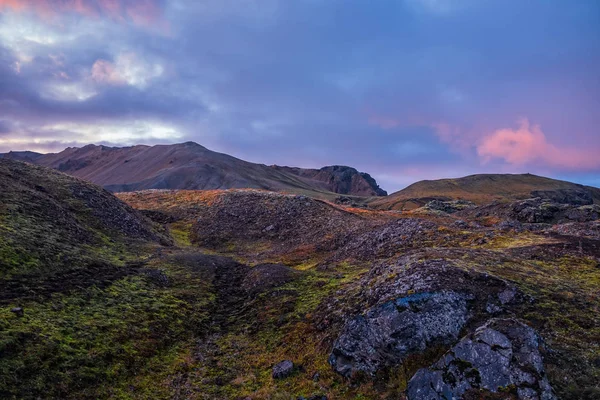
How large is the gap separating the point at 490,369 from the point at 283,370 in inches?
363

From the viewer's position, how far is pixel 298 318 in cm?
2177

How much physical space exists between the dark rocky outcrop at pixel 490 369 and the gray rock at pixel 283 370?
615 centimetres

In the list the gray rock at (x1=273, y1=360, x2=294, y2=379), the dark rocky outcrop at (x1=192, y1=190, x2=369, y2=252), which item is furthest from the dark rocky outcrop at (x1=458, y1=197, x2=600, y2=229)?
the gray rock at (x1=273, y1=360, x2=294, y2=379)

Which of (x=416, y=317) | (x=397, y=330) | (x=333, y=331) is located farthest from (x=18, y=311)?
(x=416, y=317)

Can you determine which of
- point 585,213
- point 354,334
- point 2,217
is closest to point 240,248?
point 2,217

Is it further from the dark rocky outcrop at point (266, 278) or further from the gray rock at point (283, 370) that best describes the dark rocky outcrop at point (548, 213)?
the gray rock at point (283, 370)

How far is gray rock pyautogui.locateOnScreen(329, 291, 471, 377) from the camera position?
14.9 metres

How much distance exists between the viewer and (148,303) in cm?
2352

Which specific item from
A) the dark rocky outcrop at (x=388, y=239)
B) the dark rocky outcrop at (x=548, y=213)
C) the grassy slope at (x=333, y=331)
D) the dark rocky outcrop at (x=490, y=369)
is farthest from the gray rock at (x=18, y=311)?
the dark rocky outcrop at (x=548, y=213)

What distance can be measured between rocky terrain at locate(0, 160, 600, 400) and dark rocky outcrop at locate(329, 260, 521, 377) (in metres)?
0.07

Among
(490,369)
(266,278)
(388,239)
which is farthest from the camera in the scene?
(388,239)

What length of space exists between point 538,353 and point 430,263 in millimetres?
8927

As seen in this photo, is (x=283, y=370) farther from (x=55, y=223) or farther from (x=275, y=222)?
(x=275, y=222)

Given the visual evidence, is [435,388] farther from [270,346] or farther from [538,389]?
[270,346]
